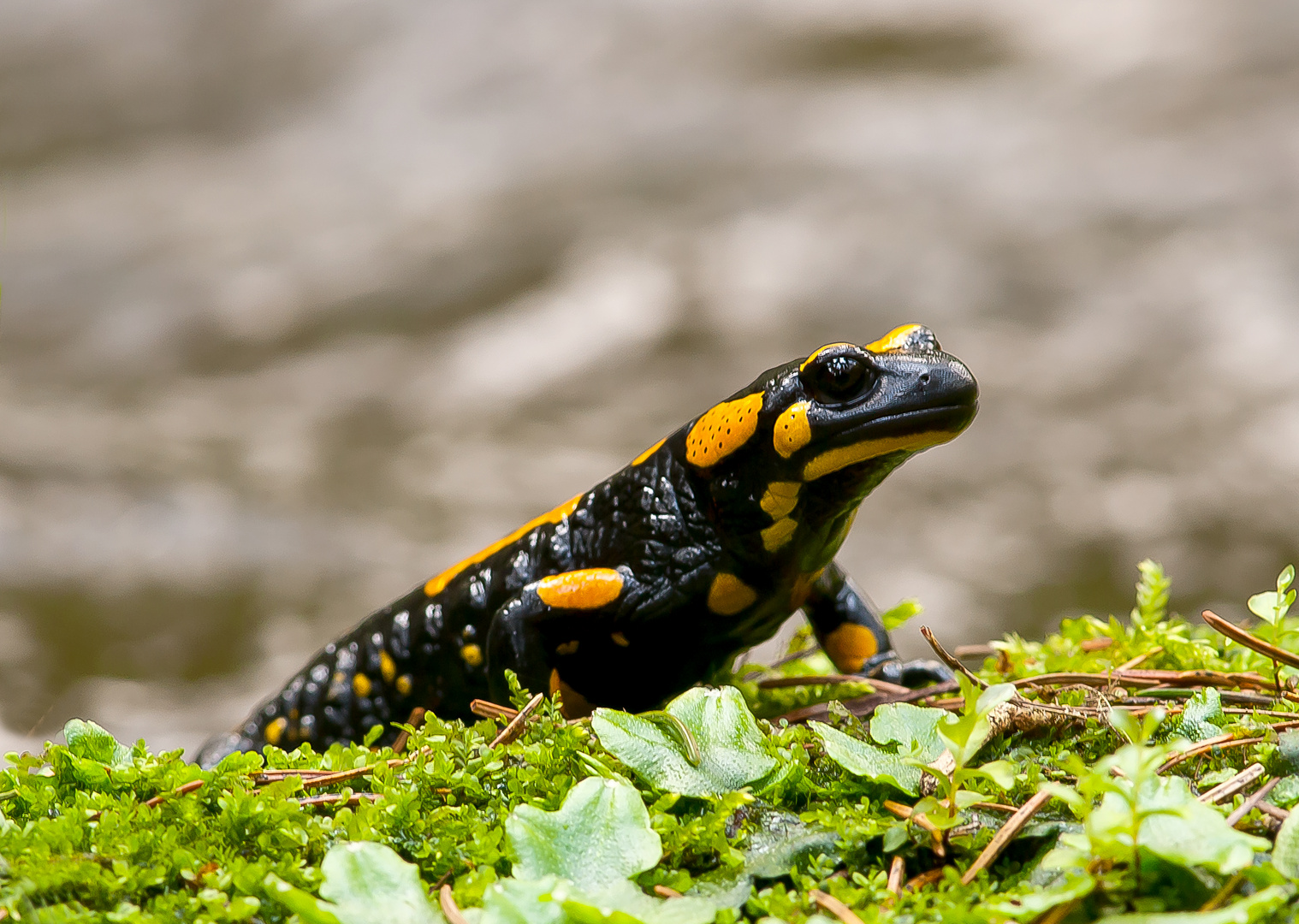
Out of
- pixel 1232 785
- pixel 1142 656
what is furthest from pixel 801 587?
pixel 1232 785

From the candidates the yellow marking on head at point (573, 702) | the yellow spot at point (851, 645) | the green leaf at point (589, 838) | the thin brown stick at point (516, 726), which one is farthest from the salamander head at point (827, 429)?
the green leaf at point (589, 838)

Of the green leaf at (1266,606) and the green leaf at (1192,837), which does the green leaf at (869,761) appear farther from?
the green leaf at (1266,606)

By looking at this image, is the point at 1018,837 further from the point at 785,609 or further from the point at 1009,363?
the point at 1009,363

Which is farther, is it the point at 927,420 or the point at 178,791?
the point at 927,420

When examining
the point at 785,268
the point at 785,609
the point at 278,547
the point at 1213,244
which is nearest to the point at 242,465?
the point at 278,547

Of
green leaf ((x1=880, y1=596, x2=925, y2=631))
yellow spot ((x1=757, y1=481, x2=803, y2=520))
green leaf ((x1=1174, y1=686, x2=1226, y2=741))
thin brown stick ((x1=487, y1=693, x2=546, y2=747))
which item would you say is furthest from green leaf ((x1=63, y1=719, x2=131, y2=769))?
green leaf ((x1=880, y1=596, x2=925, y2=631))

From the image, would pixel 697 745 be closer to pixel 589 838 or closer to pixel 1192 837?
pixel 589 838
